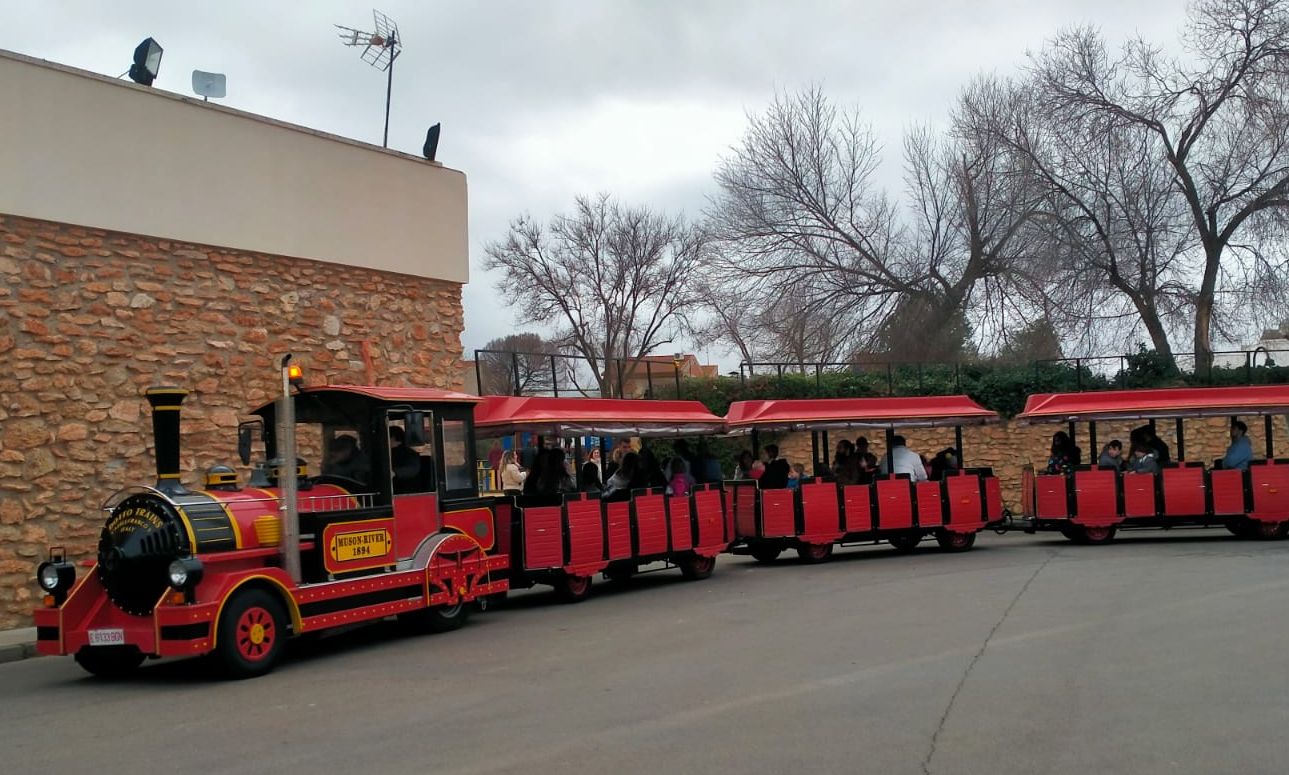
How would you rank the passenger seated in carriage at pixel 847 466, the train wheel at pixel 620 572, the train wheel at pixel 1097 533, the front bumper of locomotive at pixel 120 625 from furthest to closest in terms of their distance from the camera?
the train wheel at pixel 1097 533 → the passenger seated in carriage at pixel 847 466 → the train wheel at pixel 620 572 → the front bumper of locomotive at pixel 120 625

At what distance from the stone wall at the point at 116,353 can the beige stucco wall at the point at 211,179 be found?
0.97 ft

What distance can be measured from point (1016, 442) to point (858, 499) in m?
11.0

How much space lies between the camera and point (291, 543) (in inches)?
377

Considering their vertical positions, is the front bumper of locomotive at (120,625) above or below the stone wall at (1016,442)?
below

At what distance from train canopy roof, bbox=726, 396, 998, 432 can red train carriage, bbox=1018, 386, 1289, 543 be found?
1725 mm

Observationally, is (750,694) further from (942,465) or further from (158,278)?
(942,465)

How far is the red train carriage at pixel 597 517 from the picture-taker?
13.2 meters

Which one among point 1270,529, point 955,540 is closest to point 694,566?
point 955,540

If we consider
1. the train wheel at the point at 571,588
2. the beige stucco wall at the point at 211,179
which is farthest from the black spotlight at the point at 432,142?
the train wheel at the point at 571,588

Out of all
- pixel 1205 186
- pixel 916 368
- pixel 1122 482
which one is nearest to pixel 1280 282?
pixel 1205 186

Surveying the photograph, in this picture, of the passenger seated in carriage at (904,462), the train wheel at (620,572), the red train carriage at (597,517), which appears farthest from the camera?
the passenger seated in carriage at (904,462)

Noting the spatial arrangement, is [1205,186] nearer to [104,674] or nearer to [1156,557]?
[1156,557]

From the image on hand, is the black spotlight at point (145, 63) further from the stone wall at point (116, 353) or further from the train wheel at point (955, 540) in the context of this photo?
the train wheel at point (955, 540)

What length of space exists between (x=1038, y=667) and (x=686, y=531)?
7349 millimetres
